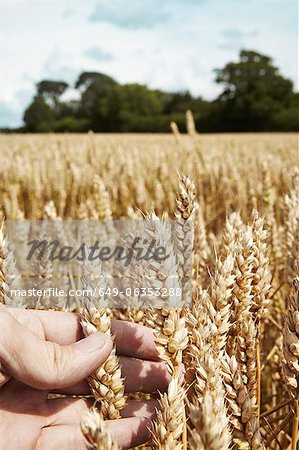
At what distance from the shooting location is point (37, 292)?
135 centimetres

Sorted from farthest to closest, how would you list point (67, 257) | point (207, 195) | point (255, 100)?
1. point (255, 100)
2. point (207, 195)
3. point (67, 257)

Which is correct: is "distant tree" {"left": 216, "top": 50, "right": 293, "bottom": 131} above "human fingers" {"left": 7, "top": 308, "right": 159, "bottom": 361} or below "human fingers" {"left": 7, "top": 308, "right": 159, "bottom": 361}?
above

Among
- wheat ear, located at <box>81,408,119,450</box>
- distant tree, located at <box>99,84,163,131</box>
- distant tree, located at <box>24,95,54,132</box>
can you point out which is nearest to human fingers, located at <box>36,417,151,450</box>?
wheat ear, located at <box>81,408,119,450</box>

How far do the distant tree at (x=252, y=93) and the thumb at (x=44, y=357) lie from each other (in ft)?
153

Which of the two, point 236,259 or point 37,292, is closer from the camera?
point 236,259

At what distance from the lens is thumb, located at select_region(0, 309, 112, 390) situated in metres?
1.00

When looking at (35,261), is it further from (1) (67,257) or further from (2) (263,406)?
(2) (263,406)

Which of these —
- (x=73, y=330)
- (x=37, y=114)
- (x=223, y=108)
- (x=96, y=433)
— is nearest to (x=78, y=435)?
(x=73, y=330)

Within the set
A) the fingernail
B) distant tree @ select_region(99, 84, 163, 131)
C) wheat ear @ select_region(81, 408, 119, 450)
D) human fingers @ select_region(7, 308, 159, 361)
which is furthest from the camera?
distant tree @ select_region(99, 84, 163, 131)

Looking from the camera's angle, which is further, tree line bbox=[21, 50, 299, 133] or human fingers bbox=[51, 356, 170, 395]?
tree line bbox=[21, 50, 299, 133]

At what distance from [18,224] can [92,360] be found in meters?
1.22

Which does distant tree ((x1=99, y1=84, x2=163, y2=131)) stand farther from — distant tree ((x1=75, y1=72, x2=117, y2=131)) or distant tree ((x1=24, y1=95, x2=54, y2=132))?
distant tree ((x1=24, y1=95, x2=54, y2=132))

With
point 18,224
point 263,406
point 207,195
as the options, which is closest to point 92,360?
point 263,406

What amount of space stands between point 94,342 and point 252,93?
50446mm
